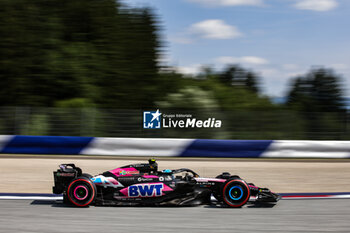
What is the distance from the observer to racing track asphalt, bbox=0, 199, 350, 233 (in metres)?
5.66

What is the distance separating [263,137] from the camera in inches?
615

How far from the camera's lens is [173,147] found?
1426 centimetres

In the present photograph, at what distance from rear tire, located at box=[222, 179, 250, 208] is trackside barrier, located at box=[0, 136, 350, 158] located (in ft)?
23.7

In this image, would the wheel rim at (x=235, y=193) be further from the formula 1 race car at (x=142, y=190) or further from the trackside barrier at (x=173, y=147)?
the trackside barrier at (x=173, y=147)

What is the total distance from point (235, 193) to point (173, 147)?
7.40m

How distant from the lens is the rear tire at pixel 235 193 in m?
6.89

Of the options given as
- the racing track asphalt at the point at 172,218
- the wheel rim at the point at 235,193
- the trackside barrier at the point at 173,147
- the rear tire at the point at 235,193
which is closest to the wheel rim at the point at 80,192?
the racing track asphalt at the point at 172,218

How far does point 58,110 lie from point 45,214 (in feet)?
32.2

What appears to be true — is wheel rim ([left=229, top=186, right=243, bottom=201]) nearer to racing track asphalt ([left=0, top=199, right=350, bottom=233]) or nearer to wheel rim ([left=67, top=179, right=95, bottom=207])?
racing track asphalt ([left=0, top=199, right=350, bottom=233])

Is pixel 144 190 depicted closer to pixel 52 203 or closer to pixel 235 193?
pixel 235 193

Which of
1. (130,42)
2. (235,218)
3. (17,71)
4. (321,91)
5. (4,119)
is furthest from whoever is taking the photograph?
(321,91)

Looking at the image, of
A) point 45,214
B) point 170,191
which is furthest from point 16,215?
point 170,191

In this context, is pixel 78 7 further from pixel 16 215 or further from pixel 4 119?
pixel 16 215

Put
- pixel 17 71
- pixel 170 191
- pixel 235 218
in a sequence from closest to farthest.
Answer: pixel 235 218, pixel 170 191, pixel 17 71
